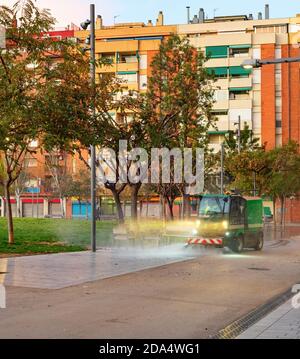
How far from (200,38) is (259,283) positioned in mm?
63938

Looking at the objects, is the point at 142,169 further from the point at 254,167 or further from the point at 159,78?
the point at 254,167

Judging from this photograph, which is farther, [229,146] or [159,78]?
[229,146]

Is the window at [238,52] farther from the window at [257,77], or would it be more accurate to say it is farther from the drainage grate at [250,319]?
the drainage grate at [250,319]

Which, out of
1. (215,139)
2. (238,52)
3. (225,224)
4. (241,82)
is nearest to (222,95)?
(241,82)

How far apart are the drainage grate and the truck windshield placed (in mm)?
11148

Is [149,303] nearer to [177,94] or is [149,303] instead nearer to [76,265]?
[76,265]

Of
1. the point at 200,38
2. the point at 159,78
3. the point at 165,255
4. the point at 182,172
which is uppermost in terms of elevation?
the point at 200,38

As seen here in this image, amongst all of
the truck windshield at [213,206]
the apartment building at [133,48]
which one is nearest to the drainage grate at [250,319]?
the truck windshield at [213,206]

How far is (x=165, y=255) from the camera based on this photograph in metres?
20.7

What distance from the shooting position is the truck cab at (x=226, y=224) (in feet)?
73.5

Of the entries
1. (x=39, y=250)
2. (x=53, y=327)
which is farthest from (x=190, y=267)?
(x=53, y=327)

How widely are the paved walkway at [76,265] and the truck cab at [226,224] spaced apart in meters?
1.18

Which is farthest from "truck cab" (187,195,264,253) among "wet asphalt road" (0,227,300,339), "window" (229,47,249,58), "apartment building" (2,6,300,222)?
"window" (229,47,249,58)
